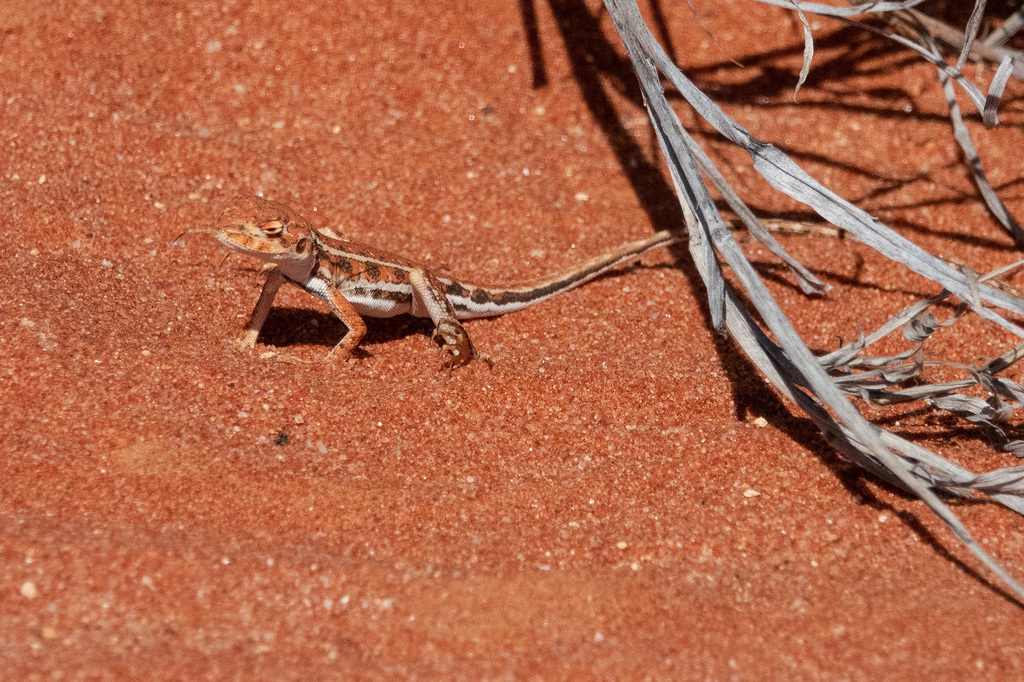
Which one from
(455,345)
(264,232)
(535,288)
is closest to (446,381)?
(455,345)

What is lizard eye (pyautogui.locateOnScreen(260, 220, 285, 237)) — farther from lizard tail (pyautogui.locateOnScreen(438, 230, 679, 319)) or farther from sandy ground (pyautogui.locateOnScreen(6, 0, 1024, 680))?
lizard tail (pyautogui.locateOnScreen(438, 230, 679, 319))

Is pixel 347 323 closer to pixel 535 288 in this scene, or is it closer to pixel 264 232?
pixel 264 232

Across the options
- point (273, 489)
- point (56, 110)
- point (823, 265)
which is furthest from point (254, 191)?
point (823, 265)

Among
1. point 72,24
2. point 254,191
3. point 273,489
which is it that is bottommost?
point 273,489

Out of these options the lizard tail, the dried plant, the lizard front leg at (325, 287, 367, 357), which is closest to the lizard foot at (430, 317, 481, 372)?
the lizard tail

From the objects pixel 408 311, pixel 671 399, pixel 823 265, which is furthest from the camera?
pixel 823 265

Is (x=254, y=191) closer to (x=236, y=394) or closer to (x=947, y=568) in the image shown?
(x=236, y=394)

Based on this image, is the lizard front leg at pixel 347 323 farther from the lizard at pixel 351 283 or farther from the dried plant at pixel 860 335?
the dried plant at pixel 860 335
